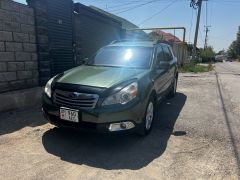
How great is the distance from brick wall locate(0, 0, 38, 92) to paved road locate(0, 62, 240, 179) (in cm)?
96

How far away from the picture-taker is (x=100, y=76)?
4.73 meters

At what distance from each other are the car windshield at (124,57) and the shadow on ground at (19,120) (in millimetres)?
1657

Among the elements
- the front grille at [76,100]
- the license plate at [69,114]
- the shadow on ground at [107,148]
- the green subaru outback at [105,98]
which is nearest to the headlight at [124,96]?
the green subaru outback at [105,98]

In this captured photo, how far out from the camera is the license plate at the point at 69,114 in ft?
13.7

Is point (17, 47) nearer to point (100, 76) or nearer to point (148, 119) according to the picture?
point (100, 76)

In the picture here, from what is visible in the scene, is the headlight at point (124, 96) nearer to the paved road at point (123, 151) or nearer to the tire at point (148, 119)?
the tire at point (148, 119)

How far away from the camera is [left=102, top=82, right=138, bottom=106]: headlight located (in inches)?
164

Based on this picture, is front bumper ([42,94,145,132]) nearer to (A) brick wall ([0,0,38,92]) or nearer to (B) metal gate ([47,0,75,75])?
(A) brick wall ([0,0,38,92])

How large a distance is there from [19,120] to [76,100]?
2089 millimetres

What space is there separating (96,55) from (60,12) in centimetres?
304

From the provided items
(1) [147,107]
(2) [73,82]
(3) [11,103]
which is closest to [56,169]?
(2) [73,82]

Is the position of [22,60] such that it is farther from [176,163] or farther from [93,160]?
[176,163]

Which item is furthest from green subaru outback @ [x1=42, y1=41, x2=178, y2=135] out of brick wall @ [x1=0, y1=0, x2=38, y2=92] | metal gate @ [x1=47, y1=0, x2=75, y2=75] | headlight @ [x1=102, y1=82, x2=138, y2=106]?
metal gate @ [x1=47, y1=0, x2=75, y2=75]

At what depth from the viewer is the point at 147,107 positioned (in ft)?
15.6
